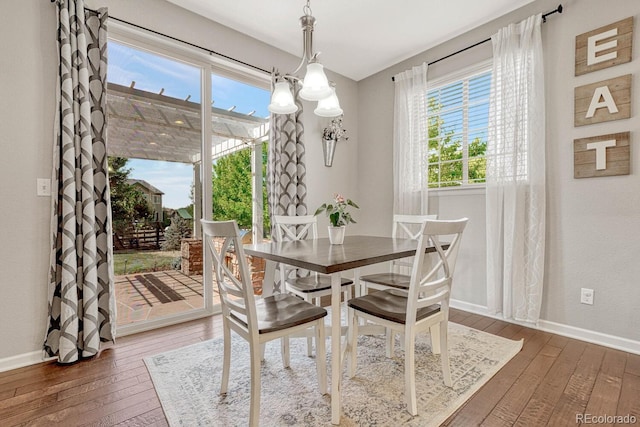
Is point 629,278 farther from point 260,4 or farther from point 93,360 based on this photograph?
point 93,360

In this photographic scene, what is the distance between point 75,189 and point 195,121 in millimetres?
1151

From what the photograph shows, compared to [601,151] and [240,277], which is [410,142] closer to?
[601,151]

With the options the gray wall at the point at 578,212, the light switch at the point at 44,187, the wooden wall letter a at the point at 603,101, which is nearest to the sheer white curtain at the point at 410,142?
the gray wall at the point at 578,212

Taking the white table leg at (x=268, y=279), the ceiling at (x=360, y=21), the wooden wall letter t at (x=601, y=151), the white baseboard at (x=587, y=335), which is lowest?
the white baseboard at (x=587, y=335)

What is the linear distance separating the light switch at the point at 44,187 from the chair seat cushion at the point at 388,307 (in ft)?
6.89

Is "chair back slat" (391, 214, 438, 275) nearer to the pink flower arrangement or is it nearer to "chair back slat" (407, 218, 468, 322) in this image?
the pink flower arrangement

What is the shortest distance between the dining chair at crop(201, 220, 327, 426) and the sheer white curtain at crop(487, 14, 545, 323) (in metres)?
1.85

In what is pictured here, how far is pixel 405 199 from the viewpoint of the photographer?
10.9 ft

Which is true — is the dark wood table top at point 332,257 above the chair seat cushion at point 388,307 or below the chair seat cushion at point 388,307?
above

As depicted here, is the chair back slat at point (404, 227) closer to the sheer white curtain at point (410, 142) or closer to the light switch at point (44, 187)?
the sheer white curtain at point (410, 142)

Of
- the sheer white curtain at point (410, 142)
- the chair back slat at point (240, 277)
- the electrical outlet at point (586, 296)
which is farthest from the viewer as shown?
the sheer white curtain at point (410, 142)

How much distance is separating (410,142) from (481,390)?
2.38 meters

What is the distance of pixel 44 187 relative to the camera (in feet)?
6.59

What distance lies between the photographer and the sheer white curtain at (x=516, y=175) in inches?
95.0
